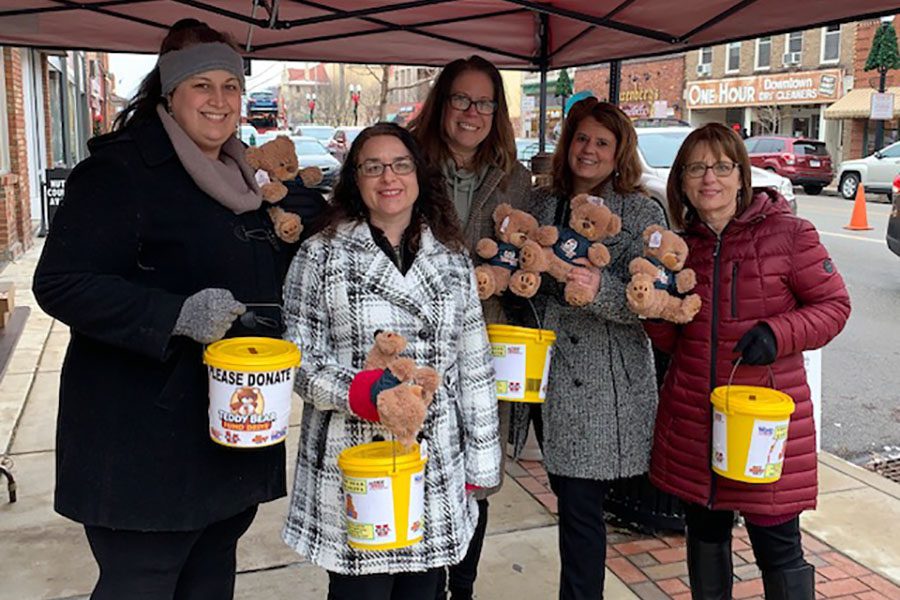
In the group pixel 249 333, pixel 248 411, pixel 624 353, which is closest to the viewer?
pixel 248 411

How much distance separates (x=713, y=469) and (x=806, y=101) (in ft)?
113

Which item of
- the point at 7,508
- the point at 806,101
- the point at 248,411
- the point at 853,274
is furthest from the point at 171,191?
the point at 806,101

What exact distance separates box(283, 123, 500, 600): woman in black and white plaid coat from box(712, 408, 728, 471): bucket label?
0.70m

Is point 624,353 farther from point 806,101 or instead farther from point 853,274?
point 806,101

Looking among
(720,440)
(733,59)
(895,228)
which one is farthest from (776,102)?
(720,440)

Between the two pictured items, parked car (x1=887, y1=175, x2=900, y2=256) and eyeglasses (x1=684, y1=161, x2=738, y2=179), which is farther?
parked car (x1=887, y1=175, x2=900, y2=256)

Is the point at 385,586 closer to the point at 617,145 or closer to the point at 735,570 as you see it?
the point at 617,145

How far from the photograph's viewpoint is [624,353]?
2.90 meters

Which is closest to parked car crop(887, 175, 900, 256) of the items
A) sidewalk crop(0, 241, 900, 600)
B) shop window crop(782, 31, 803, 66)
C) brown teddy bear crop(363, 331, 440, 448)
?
sidewalk crop(0, 241, 900, 600)

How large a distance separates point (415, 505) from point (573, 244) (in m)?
1.07

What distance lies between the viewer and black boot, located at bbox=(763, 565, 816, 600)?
2664mm

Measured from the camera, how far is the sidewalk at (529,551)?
3482 millimetres

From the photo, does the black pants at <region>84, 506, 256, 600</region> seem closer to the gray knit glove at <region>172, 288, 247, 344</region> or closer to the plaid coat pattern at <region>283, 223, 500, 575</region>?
the plaid coat pattern at <region>283, 223, 500, 575</region>

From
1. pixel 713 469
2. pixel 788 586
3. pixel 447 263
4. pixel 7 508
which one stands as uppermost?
pixel 447 263
